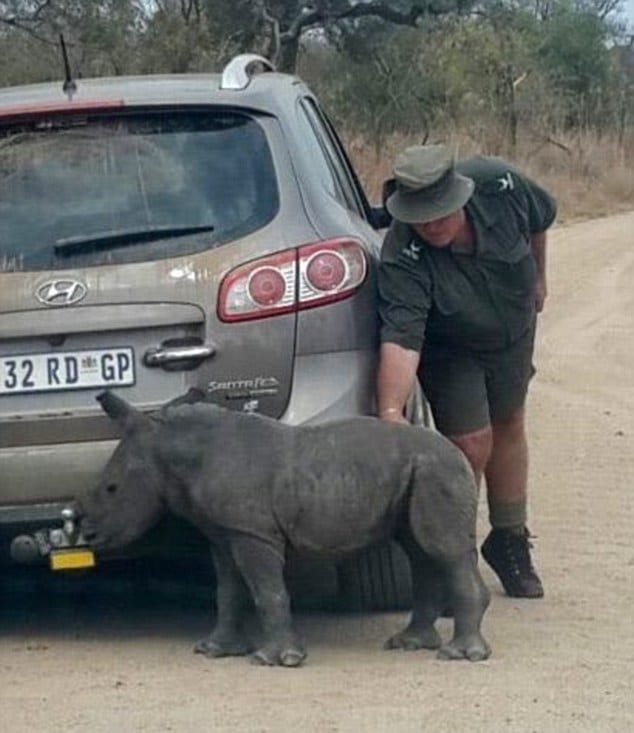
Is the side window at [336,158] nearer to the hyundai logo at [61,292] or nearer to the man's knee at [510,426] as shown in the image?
the man's knee at [510,426]

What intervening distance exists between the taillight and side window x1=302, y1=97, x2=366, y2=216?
74cm

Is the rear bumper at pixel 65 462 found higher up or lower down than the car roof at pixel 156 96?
lower down

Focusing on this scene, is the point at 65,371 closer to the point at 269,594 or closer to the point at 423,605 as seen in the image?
the point at 269,594

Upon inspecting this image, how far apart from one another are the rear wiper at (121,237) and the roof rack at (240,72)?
524 millimetres

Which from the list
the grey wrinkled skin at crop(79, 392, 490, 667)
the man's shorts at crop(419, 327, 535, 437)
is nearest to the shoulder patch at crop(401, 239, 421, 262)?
the man's shorts at crop(419, 327, 535, 437)

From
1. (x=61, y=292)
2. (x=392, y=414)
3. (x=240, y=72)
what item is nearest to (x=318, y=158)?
(x=240, y=72)

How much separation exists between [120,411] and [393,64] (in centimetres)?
3254

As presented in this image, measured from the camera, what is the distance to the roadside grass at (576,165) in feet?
105

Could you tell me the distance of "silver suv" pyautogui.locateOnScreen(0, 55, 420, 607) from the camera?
638 centimetres

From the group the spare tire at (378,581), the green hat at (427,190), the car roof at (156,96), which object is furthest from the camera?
the spare tire at (378,581)

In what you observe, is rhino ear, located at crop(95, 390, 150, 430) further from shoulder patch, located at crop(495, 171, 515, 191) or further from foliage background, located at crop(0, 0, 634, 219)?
foliage background, located at crop(0, 0, 634, 219)

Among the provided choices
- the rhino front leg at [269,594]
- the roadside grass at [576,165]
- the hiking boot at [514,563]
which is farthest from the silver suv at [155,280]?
the roadside grass at [576,165]

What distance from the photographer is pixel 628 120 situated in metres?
39.9

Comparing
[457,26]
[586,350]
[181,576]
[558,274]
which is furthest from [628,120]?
[181,576]
